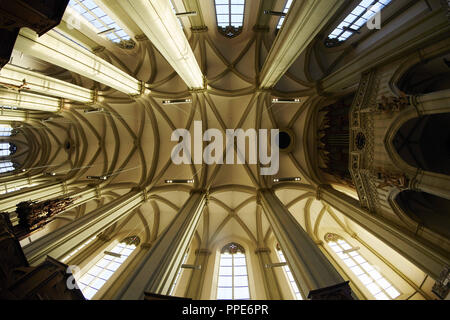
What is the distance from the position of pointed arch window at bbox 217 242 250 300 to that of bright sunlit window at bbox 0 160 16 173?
17422 millimetres

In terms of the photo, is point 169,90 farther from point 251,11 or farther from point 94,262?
point 94,262

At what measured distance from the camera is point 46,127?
13844 millimetres

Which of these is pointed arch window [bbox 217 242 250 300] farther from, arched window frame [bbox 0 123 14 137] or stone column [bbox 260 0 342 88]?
arched window frame [bbox 0 123 14 137]

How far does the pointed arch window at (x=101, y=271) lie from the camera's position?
7.97 metres

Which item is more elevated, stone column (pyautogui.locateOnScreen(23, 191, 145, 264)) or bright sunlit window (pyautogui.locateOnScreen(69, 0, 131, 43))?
bright sunlit window (pyautogui.locateOnScreen(69, 0, 131, 43))

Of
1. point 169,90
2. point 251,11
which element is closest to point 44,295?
point 169,90

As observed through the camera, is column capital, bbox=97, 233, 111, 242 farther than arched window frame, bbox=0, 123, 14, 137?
No

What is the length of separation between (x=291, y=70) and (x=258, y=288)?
11.2 metres

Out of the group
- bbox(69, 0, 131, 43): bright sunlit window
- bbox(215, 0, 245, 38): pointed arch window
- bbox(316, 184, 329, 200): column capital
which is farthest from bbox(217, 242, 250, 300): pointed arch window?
bbox(69, 0, 131, 43): bright sunlit window

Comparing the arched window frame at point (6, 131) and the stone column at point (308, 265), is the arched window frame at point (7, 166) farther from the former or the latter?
the stone column at point (308, 265)

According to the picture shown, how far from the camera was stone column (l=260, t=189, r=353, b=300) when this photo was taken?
3660mm

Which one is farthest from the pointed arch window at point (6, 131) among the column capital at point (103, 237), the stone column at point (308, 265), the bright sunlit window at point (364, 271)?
the bright sunlit window at point (364, 271)

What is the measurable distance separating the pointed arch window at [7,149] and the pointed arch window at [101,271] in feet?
41.7

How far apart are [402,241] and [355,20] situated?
9.25 metres
